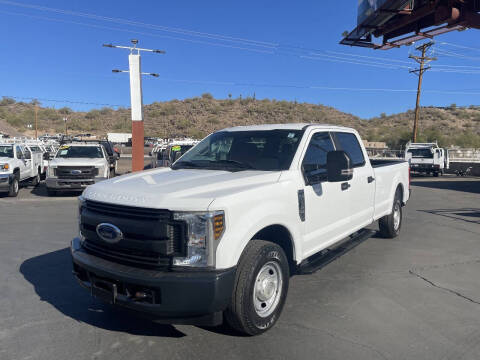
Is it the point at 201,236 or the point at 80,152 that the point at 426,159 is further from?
the point at 201,236

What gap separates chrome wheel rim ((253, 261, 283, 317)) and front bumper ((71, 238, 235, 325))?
0.42 meters

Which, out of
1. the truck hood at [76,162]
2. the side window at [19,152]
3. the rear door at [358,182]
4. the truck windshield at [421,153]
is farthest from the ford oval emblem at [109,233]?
the truck windshield at [421,153]

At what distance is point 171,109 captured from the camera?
249ft

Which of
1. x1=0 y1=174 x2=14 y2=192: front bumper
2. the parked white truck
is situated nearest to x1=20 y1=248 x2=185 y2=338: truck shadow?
x1=0 y1=174 x2=14 y2=192: front bumper

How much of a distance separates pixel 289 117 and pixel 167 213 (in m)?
67.5

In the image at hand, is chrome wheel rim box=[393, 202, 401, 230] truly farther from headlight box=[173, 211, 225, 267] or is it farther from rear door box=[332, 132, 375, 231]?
headlight box=[173, 211, 225, 267]

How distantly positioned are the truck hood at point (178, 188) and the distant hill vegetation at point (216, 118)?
5689 cm

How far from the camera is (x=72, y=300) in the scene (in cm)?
418

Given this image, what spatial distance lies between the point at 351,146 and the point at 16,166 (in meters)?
11.2

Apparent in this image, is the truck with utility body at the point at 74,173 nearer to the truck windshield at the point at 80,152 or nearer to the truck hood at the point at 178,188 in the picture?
the truck windshield at the point at 80,152

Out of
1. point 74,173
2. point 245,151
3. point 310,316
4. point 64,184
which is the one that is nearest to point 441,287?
point 310,316

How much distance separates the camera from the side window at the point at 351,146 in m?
5.10

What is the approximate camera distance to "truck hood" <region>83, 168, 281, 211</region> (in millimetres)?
2930

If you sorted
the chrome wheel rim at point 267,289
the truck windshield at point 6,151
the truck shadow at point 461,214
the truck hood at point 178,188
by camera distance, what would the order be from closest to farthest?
the truck hood at point 178,188, the chrome wheel rim at point 267,289, the truck shadow at point 461,214, the truck windshield at point 6,151
